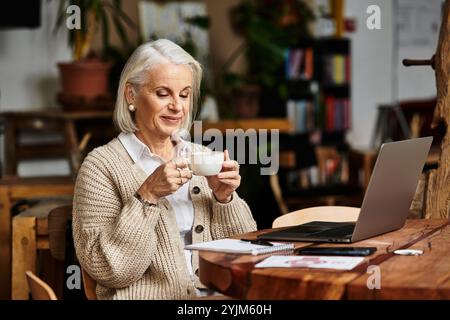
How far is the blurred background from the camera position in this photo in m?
4.66

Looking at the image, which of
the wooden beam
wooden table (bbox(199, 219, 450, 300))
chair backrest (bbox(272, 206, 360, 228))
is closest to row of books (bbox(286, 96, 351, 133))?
the wooden beam

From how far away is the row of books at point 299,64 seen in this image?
26.5ft

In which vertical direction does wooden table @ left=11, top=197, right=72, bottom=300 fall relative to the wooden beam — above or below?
below

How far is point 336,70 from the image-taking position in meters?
8.71

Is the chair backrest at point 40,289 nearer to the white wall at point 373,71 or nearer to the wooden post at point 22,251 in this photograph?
the wooden post at point 22,251

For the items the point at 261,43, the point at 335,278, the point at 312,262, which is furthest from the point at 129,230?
the point at 261,43

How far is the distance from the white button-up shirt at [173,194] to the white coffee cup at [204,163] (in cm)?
24

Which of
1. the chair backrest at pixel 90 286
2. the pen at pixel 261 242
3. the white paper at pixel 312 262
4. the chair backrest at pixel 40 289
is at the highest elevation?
the white paper at pixel 312 262

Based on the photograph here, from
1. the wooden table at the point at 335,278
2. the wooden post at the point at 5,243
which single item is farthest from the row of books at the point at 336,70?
the wooden table at the point at 335,278

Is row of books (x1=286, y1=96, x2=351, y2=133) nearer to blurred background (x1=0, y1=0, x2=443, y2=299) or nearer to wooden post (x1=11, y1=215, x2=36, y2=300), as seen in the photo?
blurred background (x1=0, y1=0, x2=443, y2=299)

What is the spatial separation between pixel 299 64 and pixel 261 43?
3.35ft

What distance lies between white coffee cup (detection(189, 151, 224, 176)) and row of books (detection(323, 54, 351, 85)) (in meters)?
5.84
